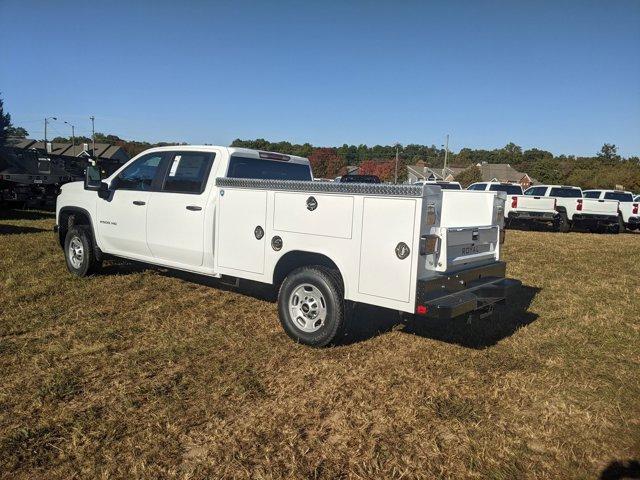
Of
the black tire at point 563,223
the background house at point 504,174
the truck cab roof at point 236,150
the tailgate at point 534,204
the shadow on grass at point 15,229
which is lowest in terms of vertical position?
the shadow on grass at point 15,229

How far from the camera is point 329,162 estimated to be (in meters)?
76.9

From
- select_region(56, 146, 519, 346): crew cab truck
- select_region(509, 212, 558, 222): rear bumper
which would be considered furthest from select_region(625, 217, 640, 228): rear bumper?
select_region(56, 146, 519, 346): crew cab truck

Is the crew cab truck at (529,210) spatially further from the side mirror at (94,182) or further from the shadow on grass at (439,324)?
the side mirror at (94,182)

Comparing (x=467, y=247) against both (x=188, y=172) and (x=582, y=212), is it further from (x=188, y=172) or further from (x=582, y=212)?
(x=582, y=212)

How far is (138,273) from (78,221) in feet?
3.94

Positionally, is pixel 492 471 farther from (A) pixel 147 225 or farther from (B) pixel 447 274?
(A) pixel 147 225

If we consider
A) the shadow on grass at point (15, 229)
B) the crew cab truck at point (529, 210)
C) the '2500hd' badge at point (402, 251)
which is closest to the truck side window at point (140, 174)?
the '2500hd' badge at point (402, 251)

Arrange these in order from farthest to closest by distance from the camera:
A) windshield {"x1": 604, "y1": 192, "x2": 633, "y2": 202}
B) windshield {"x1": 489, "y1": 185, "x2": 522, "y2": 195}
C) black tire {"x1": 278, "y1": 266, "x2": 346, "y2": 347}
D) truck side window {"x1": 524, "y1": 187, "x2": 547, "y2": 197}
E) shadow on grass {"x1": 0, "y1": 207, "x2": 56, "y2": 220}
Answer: windshield {"x1": 604, "y1": 192, "x2": 633, "y2": 202} → windshield {"x1": 489, "y1": 185, "x2": 522, "y2": 195} → truck side window {"x1": 524, "y1": 187, "x2": 547, "y2": 197} → shadow on grass {"x1": 0, "y1": 207, "x2": 56, "y2": 220} → black tire {"x1": 278, "y1": 266, "x2": 346, "y2": 347}

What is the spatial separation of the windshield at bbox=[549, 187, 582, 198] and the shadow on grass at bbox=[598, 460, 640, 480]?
18781 millimetres

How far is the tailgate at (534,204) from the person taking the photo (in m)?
18.6

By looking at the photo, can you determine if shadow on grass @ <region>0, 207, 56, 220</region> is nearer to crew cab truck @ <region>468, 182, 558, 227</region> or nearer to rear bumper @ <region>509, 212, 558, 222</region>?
crew cab truck @ <region>468, 182, 558, 227</region>

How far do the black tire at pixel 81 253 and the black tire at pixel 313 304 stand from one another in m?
3.60

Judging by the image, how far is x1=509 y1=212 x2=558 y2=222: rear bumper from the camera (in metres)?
18.6

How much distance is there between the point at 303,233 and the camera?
4762mm
